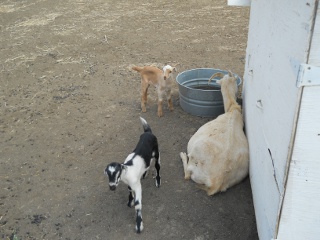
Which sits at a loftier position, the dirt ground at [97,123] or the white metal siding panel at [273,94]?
the white metal siding panel at [273,94]

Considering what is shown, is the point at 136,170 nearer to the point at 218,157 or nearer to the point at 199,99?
the point at 218,157

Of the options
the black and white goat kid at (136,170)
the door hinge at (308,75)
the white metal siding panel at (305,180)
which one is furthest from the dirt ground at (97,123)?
the door hinge at (308,75)

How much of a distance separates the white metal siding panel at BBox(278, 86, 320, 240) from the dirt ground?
100 cm

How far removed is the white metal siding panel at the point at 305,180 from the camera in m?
2.29

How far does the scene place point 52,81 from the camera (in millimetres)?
7125

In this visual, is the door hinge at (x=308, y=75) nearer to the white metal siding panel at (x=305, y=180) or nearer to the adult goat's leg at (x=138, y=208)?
the white metal siding panel at (x=305, y=180)

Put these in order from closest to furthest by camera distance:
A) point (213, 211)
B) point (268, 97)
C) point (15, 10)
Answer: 1. point (268, 97)
2. point (213, 211)
3. point (15, 10)

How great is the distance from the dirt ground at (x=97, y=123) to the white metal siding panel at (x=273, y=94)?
61 centimetres

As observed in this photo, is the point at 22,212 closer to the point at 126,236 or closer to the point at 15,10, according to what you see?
the point at 126,236

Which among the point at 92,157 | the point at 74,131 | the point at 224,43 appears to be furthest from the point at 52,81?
the point at 224,43

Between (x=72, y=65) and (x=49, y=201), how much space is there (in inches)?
167

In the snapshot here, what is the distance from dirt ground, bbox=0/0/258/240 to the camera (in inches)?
151

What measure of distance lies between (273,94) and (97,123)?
3276 mm

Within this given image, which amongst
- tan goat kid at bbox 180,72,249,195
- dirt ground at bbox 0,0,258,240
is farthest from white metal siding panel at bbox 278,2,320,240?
tan goat kid at bbox 180,72,249,195
